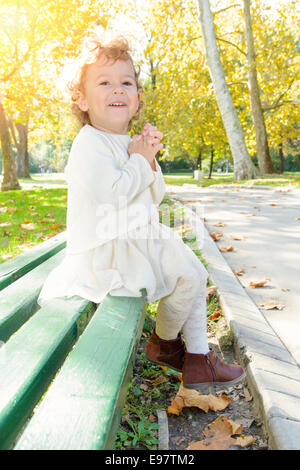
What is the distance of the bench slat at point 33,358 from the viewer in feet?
3.13

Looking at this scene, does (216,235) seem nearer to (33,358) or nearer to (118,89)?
(118,89)

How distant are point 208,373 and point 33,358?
967 mm

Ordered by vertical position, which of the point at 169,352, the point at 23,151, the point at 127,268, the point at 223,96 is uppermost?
the point at 223,96

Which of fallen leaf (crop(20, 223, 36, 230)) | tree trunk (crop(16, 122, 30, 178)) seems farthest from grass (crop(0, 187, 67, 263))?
tree trunk (crop(16, 122, 30, 178))

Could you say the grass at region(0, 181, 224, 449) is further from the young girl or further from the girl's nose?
the girl's nose

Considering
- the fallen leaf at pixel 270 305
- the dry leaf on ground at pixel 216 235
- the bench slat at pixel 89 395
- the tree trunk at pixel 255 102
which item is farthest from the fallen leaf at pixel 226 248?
the tree trunk at pixel 255 102

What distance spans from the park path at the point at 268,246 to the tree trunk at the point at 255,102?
8496 mm

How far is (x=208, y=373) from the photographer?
6.03ft

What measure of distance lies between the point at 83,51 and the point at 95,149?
593 mm

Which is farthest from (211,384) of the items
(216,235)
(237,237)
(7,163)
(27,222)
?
(7,163)
